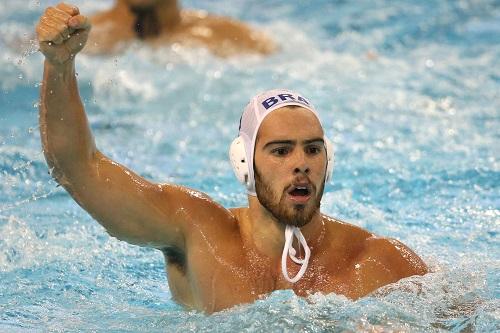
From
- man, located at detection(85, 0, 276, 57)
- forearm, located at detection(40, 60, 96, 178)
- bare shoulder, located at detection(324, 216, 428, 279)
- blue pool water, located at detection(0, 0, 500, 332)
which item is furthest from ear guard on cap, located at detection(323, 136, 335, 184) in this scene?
man, located at detection(85, 0, 276, 57)

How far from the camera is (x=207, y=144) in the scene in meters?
6.45

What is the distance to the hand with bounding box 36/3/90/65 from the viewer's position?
9.94 feet

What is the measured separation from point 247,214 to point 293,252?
260 mm

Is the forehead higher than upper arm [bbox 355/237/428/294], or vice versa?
the forehead

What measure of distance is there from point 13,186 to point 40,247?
1.06m

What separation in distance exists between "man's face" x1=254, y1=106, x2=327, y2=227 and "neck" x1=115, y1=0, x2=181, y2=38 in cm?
523

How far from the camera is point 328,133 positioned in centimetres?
654

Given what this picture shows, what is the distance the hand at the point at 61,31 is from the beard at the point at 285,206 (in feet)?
2.41

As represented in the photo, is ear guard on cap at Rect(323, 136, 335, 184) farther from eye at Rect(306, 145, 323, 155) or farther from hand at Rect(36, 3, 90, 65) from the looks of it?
hand at Rect(36, 3, 90, 65)

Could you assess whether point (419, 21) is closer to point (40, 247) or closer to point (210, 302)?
point (40, 247)

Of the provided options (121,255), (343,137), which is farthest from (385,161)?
(121,255)

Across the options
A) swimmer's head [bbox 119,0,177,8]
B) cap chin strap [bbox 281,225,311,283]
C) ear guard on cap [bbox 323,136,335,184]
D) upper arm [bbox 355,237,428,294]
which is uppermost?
swimmer's head [bbox 119,0,177,8]

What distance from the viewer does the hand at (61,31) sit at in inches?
119

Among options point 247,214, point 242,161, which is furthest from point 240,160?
point 247,214
